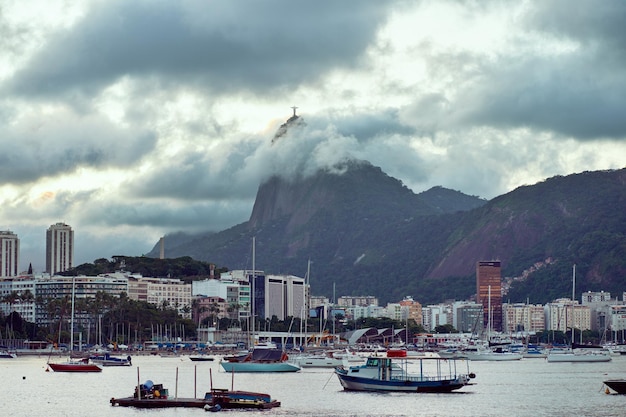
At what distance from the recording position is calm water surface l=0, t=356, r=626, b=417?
7775 centimetres

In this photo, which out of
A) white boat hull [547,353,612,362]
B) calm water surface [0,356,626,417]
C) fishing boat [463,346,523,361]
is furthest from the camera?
fishing boat [463,346,523,361]

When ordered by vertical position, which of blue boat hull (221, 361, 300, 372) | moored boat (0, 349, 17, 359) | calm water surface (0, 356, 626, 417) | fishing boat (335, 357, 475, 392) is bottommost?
moored boat (0, 349, 17, 359)

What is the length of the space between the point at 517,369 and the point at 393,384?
62.4m

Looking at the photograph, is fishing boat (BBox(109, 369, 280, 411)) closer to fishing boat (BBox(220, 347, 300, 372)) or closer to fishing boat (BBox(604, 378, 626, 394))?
fishing boat (BBox(604, 378, 626, 394))

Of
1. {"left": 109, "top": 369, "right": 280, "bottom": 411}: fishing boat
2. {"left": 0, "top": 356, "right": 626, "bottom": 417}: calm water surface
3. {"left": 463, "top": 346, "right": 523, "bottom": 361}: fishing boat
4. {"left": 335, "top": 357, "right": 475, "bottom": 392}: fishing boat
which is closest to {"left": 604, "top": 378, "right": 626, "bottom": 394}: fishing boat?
{"left": 0, "top": 356, "right": 626, "bottom": 417}: calm water surface

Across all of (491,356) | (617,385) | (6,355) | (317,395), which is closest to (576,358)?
(491,356)

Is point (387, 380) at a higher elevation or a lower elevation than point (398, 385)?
higher

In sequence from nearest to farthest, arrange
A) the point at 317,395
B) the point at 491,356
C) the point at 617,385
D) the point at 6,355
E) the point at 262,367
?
the point at 317,395
the point at 617,385
the point at 262,367
the point at 6,355
the point at 491,356

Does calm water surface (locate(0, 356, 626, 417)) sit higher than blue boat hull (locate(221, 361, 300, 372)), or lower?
lower

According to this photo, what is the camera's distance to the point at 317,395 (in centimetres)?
9156

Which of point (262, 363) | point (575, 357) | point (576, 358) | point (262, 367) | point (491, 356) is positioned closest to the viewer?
point (262, 367)

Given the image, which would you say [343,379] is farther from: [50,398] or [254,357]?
[254,357]

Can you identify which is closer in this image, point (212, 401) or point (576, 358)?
point (212, 401)

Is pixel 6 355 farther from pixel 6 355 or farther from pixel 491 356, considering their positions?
pixel 491 356
